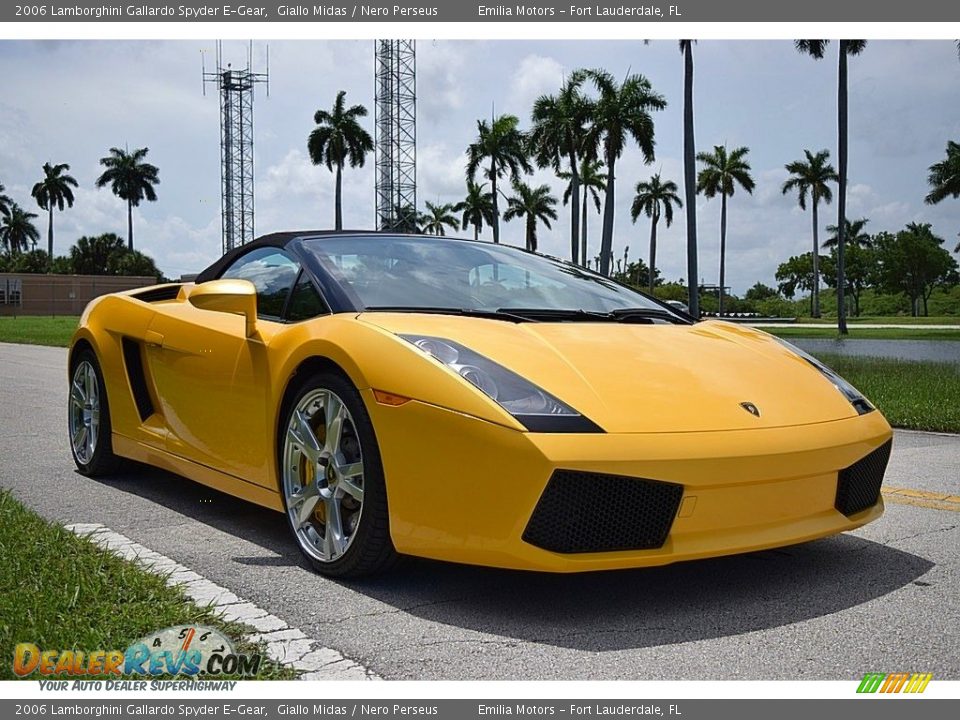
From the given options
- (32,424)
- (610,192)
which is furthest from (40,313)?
(32,424)

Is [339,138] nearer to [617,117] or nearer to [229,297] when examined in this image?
[617,117]

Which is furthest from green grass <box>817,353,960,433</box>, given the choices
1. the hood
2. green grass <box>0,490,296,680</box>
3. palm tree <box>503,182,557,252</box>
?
palm tree <box>503,182,557,252</box>

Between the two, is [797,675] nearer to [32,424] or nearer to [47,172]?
[32,424]

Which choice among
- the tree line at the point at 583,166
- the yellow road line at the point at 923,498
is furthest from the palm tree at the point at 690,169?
the yellow road line at the point at 923,498

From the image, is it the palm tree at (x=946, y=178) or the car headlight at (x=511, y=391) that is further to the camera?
the palm tree at (x=946, y=178)

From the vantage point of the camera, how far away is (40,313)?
76.1 m

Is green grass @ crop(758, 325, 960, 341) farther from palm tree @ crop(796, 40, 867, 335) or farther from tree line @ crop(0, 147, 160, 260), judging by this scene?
tree line @ crop(0, 147, 160, 260)

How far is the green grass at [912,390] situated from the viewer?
8.34 m

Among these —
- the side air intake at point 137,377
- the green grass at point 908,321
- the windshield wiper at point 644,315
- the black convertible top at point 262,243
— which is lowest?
the green grass at point 908,321

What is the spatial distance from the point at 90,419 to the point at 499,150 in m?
58.5

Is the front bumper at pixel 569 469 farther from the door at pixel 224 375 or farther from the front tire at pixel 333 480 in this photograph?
the door at pixel 224 375

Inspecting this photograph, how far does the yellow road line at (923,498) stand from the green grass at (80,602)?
3402 millimetres

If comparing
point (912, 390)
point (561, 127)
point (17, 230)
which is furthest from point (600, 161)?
point (17, 230)
